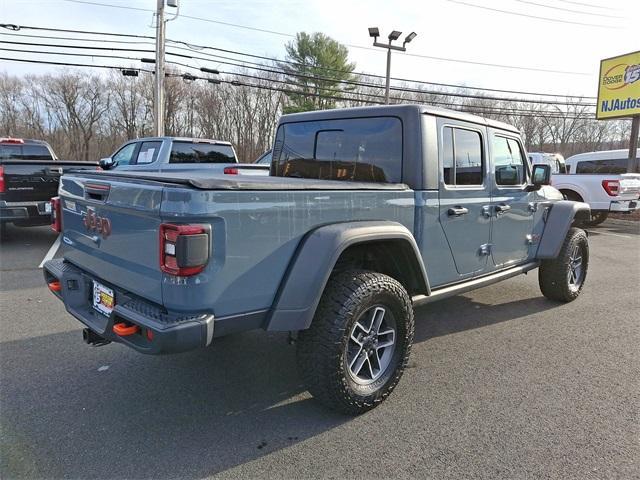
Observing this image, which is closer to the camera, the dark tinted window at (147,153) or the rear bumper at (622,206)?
the dark tinted window at (147,153)

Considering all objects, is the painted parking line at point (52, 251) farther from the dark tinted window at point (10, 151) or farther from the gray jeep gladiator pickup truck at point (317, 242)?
the dark tinted window at point (10, 151)

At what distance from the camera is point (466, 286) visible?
12.6ft

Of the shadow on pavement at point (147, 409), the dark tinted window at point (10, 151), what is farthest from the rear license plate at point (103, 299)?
the dark tinted window at point (10, 151)

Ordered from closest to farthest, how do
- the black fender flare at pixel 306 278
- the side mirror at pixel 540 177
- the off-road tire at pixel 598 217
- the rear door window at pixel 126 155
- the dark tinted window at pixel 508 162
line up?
the black fender flare at pixel 306 278 → the dark tinted window at pixel 508 162 → the side mirror at pixel 540 177 → the rear door window at pixel 126 155 → the off-road tire at pixel 598 217

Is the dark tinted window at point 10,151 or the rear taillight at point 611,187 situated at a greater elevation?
the dark tinted window at point 10,151

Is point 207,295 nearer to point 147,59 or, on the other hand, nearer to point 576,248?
point 576,248

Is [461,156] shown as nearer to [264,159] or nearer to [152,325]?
[152,325]

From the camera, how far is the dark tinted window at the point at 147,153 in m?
9.05

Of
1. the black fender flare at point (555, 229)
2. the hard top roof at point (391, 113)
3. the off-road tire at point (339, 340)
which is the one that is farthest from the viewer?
the black fender flare at point (555, 229)

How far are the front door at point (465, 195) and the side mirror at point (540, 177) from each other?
3.01 feet

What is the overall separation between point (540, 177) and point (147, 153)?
296 inches

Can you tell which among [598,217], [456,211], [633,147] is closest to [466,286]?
[456,211]

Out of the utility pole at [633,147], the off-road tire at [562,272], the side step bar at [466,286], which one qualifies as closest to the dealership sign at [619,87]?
the utility pole at [633,147]

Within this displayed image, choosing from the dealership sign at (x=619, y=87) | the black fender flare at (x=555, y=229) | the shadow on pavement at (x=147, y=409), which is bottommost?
the shadow on pavement at (x=147, y=409)
